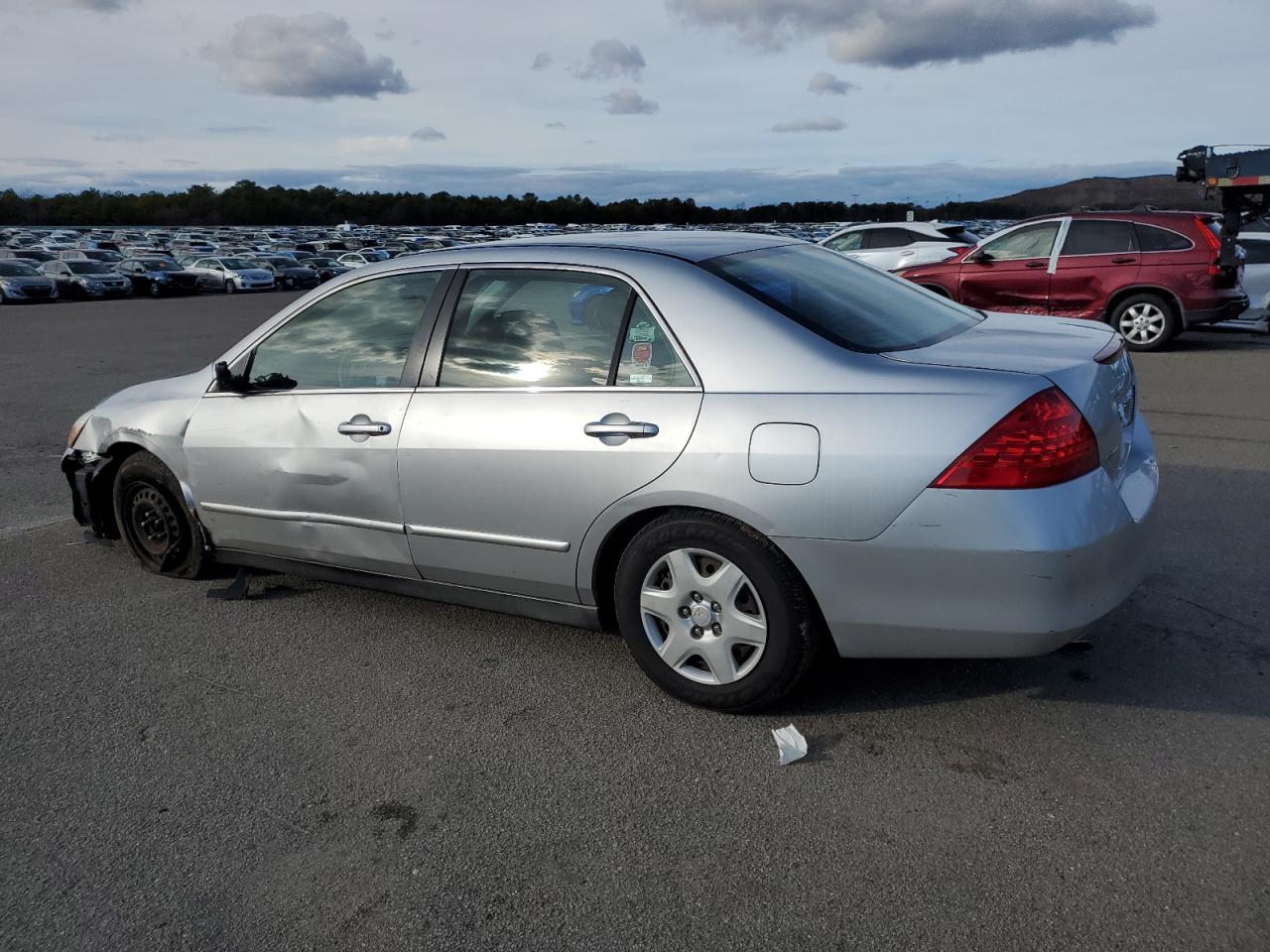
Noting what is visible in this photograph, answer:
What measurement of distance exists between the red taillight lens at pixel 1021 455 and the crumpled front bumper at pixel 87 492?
4215 mm

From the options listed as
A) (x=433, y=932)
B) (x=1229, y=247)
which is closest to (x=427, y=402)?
(x=433, y=932)

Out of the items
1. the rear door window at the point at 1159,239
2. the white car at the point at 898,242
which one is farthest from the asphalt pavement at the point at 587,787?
the white car at the point at 898,242

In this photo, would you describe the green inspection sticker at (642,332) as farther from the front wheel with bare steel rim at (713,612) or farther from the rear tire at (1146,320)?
the rear tire at (1146,320)

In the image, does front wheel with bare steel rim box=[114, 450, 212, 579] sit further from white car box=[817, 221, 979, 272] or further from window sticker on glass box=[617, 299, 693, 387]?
white car box=[817, 221, 979, 272]

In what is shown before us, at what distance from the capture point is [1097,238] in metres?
12.2

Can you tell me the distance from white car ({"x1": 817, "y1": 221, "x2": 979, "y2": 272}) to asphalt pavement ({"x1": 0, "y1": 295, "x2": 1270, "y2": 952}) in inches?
495

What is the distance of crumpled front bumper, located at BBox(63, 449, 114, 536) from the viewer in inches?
204

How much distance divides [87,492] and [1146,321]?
1149 cm

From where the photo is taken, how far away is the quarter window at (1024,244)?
1248 centimetres

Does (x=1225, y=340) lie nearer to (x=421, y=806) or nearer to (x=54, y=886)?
(x=421, y=806)

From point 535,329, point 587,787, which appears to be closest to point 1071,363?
point 535,329

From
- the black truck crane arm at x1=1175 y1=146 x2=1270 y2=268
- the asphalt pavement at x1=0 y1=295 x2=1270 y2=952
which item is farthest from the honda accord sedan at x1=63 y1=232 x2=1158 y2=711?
the black truck crane arm at x1=1175 y1=146 x2=1270 y2=268

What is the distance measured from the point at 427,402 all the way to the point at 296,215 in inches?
6041

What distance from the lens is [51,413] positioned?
10.0 metres
